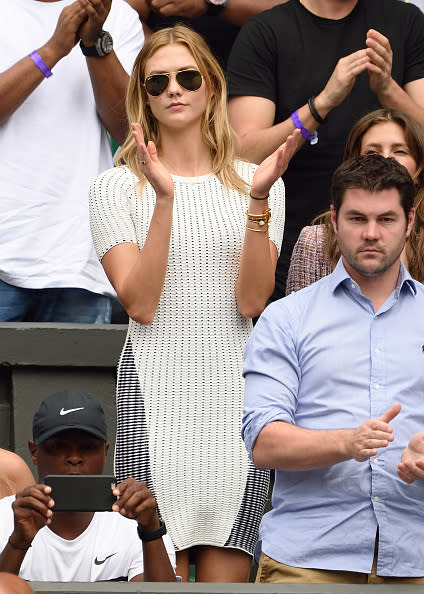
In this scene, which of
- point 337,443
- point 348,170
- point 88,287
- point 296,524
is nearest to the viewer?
point 337,443

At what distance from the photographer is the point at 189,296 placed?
376 cm

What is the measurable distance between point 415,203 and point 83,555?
1610mm

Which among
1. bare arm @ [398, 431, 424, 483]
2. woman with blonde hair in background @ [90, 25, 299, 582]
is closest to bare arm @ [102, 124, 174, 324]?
woman with blonde hair in background @ [90, 25, 299, 582]

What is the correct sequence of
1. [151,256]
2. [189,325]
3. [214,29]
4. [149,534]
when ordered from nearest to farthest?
[149,534], [151,256], [189,325], [214,29]

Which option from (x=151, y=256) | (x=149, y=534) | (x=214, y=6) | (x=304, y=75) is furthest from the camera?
(x=214, y=6)

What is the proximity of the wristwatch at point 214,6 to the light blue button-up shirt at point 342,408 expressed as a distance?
2.36 meters

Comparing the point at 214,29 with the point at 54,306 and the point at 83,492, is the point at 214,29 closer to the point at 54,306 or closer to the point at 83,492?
the point at 54,306

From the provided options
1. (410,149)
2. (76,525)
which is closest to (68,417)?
(76,525)

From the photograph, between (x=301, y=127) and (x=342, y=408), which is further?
(x=301, y=127)

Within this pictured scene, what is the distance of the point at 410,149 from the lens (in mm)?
4172

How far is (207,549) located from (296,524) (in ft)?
2.07

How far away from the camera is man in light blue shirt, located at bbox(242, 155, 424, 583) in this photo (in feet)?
10.00

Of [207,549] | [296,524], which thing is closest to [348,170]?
[296,524]

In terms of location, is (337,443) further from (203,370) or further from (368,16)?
(368,16)
